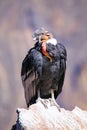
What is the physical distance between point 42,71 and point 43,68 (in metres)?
0.06

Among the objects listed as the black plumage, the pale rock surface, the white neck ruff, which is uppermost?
the white neck ruff

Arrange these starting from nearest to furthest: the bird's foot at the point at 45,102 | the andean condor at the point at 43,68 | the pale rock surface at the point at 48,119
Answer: the pale rock surface at the point at 48,119 < the bird's foot at the point at 45,102 < the andean condor at the point at 43,68

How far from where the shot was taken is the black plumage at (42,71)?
790cm

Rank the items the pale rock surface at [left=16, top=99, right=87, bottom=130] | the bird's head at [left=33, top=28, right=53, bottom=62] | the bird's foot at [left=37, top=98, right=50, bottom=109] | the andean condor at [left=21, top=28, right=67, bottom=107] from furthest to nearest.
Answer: the bird's head at [left=33, top=28, right=53, bottom=62], the andean condor at [left=21, top=28, right=67, bottom=107], the bird's foot at [left=37, top=98, right=50, bottom=109], the pale rock surface at [left=16, top=99, right=87, bottom=130]

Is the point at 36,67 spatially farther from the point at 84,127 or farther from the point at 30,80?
the point at 84,127

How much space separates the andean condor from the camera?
25.9ft

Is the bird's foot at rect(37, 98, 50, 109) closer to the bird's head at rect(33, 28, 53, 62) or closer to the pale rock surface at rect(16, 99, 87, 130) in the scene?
the pale rock surface at rect(16, 99, 87, 130)

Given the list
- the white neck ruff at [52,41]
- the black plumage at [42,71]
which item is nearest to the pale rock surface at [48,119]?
the black plumage at [42,71]

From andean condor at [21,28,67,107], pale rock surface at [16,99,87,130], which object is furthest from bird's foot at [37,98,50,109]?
andean condor at [21,28,67,107]

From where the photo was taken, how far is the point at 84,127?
714 centimetres

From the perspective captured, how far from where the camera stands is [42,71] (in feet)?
26.0

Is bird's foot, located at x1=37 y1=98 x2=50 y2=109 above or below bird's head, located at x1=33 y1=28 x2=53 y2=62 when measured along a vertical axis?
below

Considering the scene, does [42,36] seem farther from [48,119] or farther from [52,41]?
[48,119]

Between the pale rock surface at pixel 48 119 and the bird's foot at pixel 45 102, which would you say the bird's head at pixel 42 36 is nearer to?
the bird's foot at pixel 45 102
